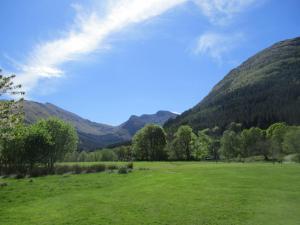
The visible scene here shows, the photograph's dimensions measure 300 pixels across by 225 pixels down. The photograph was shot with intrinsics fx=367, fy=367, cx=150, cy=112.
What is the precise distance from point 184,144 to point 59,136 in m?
56.7

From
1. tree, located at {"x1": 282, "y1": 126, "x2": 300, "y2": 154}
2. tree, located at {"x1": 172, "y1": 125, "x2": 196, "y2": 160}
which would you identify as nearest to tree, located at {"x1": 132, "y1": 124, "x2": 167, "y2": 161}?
tree, located at {"x1": 172, "y1": 125, "x2": 196, "y2": 160}

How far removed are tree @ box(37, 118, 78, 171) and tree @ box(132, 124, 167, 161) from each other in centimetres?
4252

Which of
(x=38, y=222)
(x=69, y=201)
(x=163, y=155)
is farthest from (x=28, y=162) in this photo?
(x=38, y=222)

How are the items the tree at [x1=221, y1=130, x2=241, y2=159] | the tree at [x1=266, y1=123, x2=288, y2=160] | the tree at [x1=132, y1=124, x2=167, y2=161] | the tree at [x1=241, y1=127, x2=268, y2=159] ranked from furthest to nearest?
the tree at [x1=221, y1=130, x2=241, y2=159] < the tree at [x1=241, y1=127, x2=268, y2=159] < the tree at [x1=132, y1=124, x2=167, y2=161] < the tree at [x1=266, y1=123, x2=288, y2=160]

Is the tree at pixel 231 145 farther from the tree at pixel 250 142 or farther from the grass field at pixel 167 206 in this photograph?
the grass field at pixel 167 206

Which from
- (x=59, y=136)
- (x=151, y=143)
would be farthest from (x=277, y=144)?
(x=59, y=136)

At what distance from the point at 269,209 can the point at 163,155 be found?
127 meters

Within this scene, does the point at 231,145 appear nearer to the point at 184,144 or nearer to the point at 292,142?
the point at 184,144

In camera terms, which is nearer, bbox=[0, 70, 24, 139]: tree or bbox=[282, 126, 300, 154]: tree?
bbox=[0, 70, 24, 139]: tree

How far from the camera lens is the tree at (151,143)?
14912cm

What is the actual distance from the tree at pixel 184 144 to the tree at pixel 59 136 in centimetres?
4800

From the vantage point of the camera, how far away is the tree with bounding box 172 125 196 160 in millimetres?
145625

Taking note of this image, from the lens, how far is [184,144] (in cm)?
14712

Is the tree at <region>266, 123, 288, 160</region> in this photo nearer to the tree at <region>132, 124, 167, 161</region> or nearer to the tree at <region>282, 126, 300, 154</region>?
the tree at <region>282, 126, 300, 154</region>
